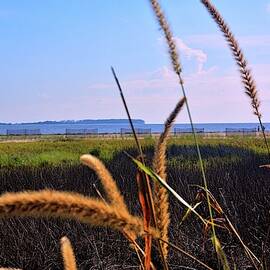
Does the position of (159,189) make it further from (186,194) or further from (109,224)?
(186,194)

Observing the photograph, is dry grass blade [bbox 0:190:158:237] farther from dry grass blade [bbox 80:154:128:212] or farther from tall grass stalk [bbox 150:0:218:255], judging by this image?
tall grass stalk [bbox 150:0:218:255]

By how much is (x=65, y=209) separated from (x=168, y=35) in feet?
2.00

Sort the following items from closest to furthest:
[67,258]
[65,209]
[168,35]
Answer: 1. [65,209]
2. [67,258]
3. [168,35]

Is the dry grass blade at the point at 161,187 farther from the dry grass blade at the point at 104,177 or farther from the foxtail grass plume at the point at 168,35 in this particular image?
the foxtail grass plume at the point at 168,35

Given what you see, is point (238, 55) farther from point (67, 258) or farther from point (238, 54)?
point (67, 258)

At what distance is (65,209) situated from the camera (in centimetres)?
79

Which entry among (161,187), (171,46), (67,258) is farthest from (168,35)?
(67,258)

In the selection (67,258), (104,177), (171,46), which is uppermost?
(171,46)

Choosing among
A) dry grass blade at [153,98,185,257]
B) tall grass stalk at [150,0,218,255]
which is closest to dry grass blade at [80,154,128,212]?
dry grass blade at [153,98,185,257]

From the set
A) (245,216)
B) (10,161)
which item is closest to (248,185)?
(245,216)

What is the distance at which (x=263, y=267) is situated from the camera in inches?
48.6

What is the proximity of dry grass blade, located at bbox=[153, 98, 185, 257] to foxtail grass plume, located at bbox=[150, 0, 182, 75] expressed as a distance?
18cm

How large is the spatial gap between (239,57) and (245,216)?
6.34 meters

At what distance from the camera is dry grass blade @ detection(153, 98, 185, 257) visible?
3.46 ft
